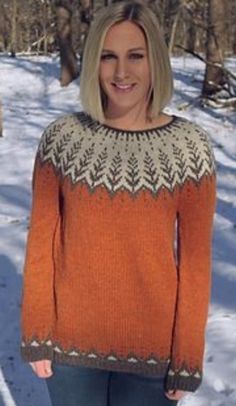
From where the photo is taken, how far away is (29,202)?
9359 mm

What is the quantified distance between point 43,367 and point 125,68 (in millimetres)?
857

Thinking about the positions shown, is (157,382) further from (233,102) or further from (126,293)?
(233,102)

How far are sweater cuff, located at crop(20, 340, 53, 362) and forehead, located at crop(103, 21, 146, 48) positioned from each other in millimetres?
831

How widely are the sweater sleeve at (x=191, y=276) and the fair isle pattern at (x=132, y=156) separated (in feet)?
0.14

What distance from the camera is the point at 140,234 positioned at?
2.18 meters

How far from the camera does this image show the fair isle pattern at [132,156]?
2.19 metres

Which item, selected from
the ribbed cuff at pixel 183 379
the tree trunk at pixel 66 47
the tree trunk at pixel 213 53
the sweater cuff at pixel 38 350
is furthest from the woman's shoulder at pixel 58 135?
the tree trunk at pixel 66 47

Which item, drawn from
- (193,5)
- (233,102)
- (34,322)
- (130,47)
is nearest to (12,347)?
(34,322)

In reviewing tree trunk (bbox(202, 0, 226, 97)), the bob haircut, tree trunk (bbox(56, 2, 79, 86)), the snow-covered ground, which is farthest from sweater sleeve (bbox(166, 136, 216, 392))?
tree trunk (bbox(56, 2, 79, 86))

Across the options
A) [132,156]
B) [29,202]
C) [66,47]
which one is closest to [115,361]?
[132,156]

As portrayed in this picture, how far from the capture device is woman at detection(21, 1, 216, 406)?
2.19 m

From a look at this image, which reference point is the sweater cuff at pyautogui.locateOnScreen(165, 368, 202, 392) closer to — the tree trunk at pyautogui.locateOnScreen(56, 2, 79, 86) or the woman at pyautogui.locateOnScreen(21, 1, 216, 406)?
the woman at pyautogui.locateOnScreen(21, 1, 216, 406)

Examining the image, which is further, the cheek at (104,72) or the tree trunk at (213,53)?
the tree trunk at (213,53)

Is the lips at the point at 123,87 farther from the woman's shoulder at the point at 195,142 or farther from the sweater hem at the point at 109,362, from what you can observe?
the sweater hem at the point at 109,362
